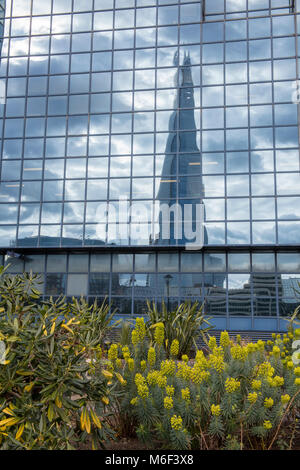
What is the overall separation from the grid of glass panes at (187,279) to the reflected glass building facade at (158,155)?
6 centimetres

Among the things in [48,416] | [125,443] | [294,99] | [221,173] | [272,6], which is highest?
[272,6]

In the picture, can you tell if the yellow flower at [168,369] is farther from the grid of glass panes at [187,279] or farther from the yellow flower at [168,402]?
the grid of glass panes at [187,279]

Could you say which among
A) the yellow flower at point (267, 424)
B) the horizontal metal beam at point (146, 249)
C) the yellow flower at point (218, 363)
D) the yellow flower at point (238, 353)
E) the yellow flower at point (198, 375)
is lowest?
the yellow flower at point (267, 424)

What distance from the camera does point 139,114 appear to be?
22.8m

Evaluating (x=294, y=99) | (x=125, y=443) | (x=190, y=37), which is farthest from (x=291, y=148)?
(x=125, y=443)

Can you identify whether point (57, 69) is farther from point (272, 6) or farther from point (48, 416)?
point (48, 416)

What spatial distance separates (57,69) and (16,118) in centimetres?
354

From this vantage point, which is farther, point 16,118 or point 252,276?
point 16,118

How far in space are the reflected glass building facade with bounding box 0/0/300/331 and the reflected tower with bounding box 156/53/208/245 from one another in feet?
0.18

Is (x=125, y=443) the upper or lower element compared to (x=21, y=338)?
lower

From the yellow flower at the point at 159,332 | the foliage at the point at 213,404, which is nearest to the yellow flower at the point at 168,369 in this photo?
the foliage at the point at 213,404

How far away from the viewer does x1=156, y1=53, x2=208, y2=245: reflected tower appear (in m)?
21.7

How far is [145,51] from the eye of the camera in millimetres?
23297

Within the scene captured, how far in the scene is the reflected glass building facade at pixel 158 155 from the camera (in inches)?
835
